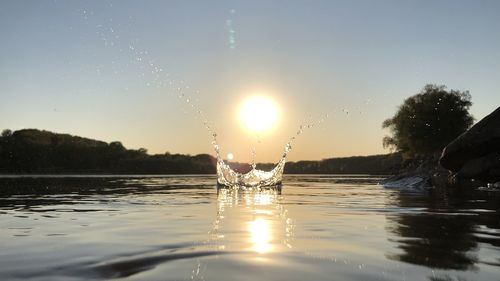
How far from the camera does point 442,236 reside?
20.2 feet

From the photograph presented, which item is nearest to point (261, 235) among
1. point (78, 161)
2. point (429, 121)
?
point (429, 121)

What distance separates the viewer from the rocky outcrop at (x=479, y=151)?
1958cm

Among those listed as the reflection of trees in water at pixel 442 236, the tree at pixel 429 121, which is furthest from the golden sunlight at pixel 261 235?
the tree at pixel 429 121

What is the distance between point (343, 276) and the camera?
148 inches

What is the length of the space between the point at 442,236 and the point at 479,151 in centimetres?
1632

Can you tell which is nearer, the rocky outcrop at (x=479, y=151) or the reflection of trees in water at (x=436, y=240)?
the reflection of trees in water at (x=436, y=240)

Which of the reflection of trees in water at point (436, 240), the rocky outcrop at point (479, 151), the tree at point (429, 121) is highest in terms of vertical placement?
the tree at point (429, 121)

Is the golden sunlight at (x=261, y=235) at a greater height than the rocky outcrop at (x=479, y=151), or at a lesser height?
lesser

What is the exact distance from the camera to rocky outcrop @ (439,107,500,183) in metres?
19.6

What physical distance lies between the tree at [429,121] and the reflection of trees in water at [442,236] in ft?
189

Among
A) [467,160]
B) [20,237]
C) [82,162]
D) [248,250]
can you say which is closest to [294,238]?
[248,250]

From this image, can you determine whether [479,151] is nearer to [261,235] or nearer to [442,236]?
[442,236]

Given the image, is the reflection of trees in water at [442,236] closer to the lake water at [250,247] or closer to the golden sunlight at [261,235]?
the lake water at [250,247]

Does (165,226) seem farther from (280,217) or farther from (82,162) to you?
(82,162)
